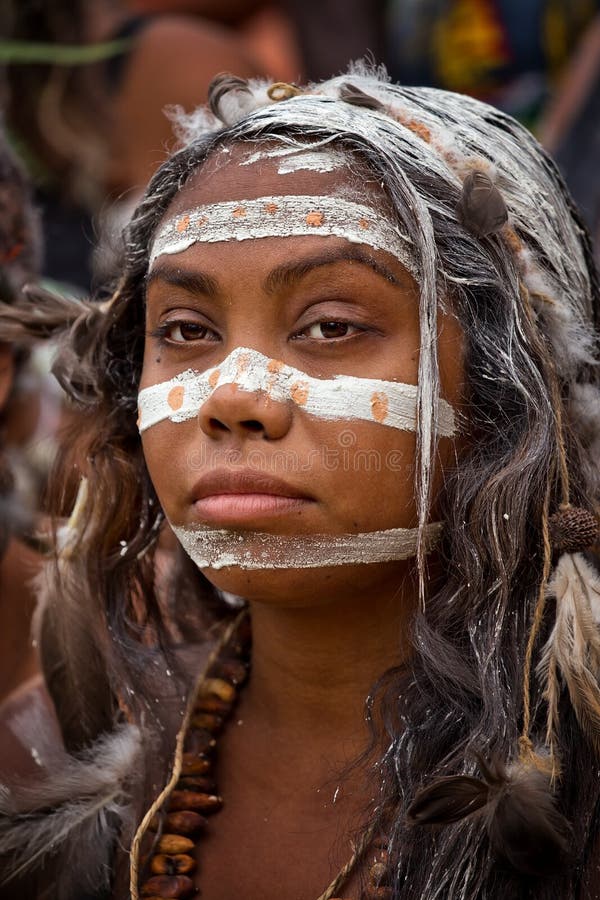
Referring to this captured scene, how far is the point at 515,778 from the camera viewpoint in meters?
1.79

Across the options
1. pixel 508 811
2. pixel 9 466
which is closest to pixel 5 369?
pixel 9 466

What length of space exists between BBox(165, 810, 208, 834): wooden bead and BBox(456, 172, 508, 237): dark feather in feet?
3.77

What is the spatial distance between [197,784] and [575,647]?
75 centimetres

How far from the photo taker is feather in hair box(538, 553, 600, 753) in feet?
6.19

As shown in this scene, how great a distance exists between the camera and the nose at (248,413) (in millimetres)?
1897

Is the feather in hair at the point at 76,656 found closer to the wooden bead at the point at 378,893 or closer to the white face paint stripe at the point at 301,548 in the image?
the white face paint stripe at the point at 301,548

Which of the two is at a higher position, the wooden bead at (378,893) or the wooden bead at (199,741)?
the wooden bead at (199,741)

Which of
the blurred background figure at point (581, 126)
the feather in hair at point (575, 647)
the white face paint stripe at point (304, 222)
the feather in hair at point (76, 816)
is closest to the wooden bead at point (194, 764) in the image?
the feather in hair at point (76, 816)

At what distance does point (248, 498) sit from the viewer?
192 cm

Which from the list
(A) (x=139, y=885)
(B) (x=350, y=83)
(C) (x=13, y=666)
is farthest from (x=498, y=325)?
(C) (x=13, y=666)

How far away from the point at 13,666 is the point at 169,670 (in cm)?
76

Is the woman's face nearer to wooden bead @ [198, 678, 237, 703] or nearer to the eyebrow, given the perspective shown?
the eyebrow

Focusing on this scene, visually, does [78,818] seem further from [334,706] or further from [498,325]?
[498,325]

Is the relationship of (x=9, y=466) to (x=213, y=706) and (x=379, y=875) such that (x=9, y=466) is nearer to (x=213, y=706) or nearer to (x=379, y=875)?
(x=213, y=706)
